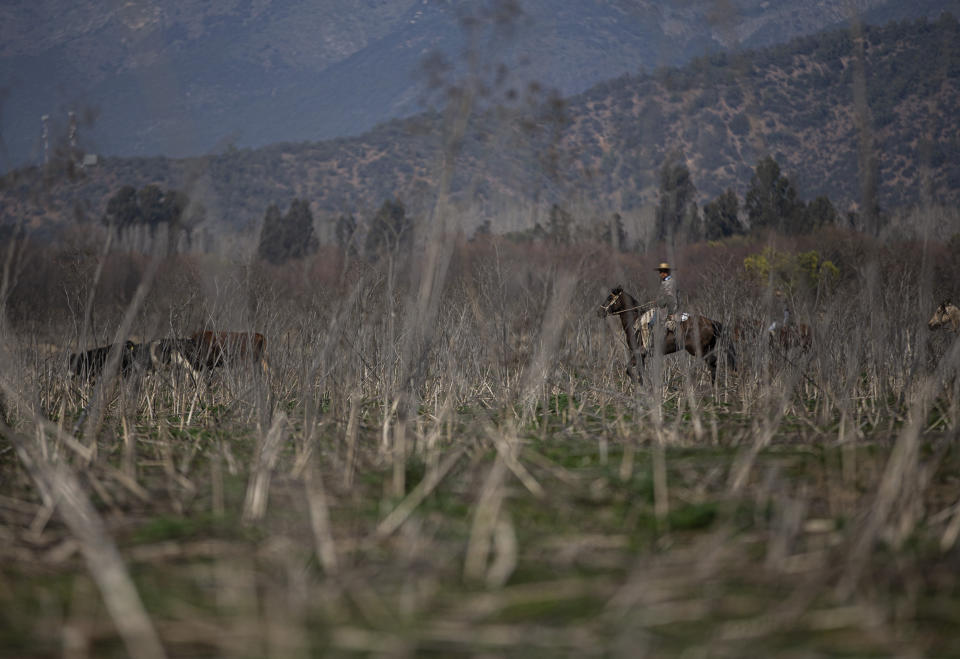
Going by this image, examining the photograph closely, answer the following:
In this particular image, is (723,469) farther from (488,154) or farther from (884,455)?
(488,154)

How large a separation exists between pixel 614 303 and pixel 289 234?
2315cm

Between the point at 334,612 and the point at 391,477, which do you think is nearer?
the point at 334,612

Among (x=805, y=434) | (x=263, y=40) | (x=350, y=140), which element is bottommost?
(x=805, y=434)

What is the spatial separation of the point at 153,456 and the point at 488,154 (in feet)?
7.94

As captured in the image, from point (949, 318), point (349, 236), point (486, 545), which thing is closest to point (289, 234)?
point (949, 318)

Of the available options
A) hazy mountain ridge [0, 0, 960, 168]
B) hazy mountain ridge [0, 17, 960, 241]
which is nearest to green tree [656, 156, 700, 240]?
hazy mountain ridge [0, 0, 960, 168]

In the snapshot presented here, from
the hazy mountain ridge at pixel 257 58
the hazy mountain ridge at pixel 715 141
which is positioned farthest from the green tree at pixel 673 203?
the hazy mountain ridge at pixel 715 141

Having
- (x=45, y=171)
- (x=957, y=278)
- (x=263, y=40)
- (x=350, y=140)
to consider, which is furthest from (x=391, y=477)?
(x=263, y=40)

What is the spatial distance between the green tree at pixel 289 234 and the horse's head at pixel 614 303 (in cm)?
1691

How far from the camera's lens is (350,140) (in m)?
51.4

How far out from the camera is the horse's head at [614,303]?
904 centimetres

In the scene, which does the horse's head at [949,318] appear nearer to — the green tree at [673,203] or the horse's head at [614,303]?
the green tree at [673,203]

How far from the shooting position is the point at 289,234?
30.5 meters

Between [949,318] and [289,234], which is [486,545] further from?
[289,234]
